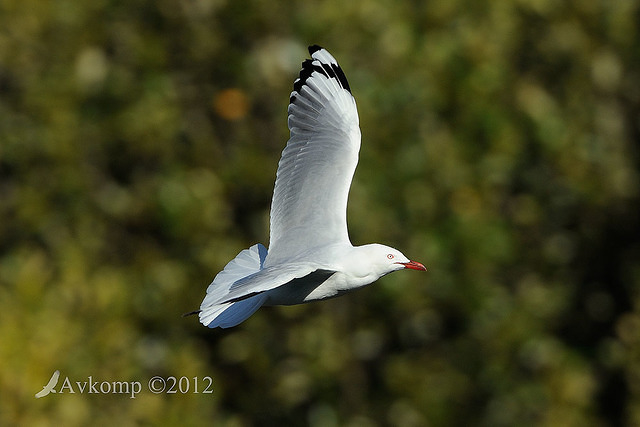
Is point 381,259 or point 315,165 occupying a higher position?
point 315,165

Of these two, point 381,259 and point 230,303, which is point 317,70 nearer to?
point 381,259

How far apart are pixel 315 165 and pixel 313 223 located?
0.28m

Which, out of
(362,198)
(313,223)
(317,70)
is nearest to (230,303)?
(313,223)

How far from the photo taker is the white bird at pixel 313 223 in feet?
14.0

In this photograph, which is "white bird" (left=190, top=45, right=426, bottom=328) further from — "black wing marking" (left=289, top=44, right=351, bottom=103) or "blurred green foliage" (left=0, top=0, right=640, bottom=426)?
"blurred green foliage" (left=0, top=0, right=640, bottom=426)

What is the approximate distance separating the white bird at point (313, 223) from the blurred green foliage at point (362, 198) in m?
2.38

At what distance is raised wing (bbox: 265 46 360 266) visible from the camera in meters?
4.74

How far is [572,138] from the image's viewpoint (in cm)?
858

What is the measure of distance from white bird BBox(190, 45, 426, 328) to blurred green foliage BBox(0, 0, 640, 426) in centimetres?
238

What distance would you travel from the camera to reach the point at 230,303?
4.19 meters

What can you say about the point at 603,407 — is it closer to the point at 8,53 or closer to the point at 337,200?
the point at 337,200

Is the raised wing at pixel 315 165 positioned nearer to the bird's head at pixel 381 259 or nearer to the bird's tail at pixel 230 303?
the bird's tail at pixel 230 303

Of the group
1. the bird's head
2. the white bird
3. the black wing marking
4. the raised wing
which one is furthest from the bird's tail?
the black wing marking

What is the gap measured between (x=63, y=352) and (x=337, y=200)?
8.48 feet
